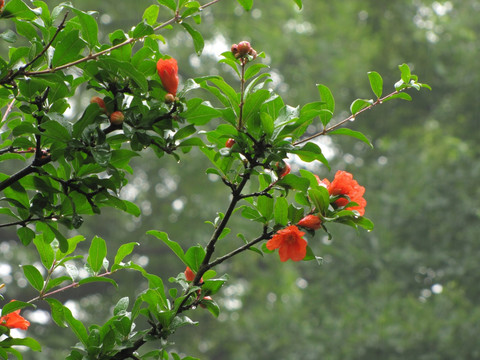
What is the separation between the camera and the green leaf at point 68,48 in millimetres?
1142

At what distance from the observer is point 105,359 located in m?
1.22

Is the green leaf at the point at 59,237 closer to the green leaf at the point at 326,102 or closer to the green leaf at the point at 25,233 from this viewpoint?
the green leaf at the point at 25,233

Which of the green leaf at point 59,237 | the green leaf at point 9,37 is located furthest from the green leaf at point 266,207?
the green leaf at point 9,37

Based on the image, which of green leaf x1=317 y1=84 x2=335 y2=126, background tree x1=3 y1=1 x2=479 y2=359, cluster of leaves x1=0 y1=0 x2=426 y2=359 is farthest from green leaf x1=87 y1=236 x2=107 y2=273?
background tree x1=3 y1=1 x2=479 y2=359

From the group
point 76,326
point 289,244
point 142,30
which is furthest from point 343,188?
point 76,326

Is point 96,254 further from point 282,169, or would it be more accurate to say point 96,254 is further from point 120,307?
point 282,169

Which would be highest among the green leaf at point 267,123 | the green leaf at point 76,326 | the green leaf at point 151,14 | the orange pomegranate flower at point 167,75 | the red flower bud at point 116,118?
the green leaf at point 151,14

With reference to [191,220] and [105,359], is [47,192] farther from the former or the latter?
[191,220]

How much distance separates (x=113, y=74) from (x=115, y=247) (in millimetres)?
8266

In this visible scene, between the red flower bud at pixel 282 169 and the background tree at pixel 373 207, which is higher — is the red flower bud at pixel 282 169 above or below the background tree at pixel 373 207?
below

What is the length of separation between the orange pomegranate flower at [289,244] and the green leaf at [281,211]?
20mm

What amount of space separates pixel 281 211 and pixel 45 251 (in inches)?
22.2

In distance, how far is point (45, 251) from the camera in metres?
1.41

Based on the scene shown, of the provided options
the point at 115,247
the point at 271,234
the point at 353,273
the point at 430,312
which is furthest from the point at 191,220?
the point at 271,234
